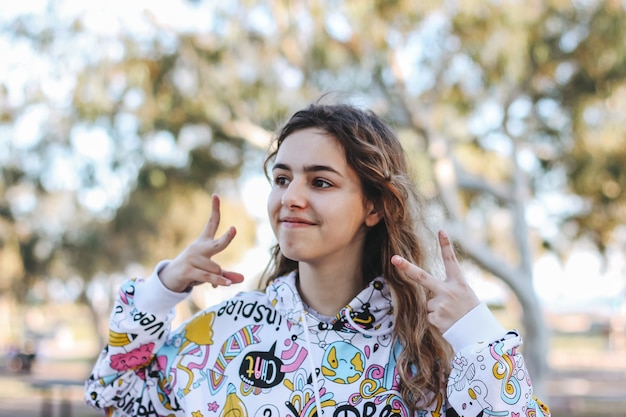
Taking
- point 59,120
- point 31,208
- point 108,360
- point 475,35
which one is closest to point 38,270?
point 31,208

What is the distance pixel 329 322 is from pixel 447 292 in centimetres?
35

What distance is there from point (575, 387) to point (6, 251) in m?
16.2

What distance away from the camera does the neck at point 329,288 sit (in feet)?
7.02

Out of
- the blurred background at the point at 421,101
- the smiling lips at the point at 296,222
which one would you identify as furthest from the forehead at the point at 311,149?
the blurred background at the point at 421,101

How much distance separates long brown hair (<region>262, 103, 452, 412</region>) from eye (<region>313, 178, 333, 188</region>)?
0.30ft

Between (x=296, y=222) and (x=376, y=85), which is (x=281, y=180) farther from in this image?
(x=376, y=85)

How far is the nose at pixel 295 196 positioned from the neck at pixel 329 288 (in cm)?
23

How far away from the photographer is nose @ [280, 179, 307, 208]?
197 centimetres

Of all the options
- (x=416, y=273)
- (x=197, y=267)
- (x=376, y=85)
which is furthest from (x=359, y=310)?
(x=376, y=85)

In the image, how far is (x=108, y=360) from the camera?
85.2 inches

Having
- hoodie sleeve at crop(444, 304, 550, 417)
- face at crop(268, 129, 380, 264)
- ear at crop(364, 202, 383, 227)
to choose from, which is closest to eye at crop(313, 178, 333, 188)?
face at crop(268, 129, 380, 264)

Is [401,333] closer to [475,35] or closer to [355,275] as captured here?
[355,275]

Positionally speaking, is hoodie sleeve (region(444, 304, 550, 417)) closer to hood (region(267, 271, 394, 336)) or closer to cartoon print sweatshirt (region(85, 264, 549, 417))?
cartoon print sweatshirt (region(85, 264, 549, 417))

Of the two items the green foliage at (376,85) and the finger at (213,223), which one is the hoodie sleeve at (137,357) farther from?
the green foliage at (376,85)
